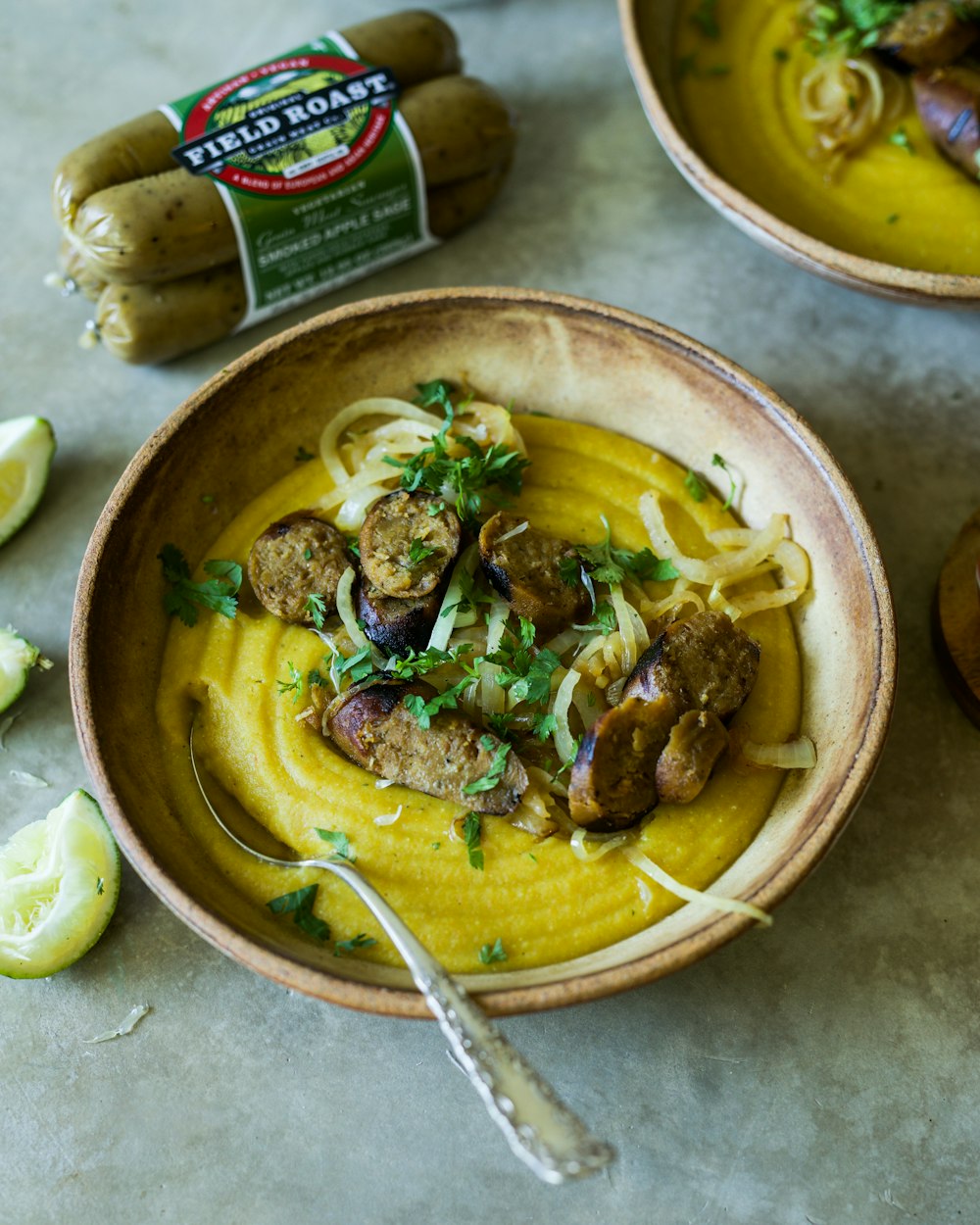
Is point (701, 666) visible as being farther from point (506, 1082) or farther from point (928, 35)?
point (928, 35)

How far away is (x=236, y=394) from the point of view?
4273 mm

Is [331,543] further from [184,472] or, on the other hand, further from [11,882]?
[11,882]

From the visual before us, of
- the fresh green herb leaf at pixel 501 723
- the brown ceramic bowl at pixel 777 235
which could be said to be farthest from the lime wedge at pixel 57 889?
the brown ceramic bowl at pixel 777 235

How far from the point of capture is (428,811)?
3779mm

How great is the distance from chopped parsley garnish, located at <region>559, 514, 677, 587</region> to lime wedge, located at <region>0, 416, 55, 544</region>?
233 cm

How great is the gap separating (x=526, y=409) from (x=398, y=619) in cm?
116

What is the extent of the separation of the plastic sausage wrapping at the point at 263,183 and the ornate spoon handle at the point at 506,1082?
9.09 ft

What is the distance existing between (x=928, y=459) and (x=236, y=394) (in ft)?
9.58

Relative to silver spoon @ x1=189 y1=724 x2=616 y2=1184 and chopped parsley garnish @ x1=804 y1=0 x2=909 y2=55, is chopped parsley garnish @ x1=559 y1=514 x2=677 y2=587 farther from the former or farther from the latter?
chopped parsley garnish @ x1=804 y1=0 x2=909 y2=55

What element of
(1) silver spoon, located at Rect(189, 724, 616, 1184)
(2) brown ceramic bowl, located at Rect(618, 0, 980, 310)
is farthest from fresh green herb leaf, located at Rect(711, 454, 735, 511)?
(1) silver spoon, located at Rect(189, 724, 616, 1184)

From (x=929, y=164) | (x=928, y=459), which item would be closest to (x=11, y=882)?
(x=928, y=459)

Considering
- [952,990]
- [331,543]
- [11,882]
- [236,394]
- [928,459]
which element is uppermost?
[236,394]

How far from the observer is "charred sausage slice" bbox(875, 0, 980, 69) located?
5.24 meters

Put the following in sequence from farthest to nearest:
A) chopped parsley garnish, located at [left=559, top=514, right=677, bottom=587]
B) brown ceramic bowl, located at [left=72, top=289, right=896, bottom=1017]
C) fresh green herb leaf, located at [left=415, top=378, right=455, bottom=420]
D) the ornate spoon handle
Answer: fresh green herb leaf, located at [left=415, top=378, right=455, bottom=420], chopped parsley garnish, located at [left=559, top=514, right=677, bottom=587], brown ceramic bowl, located at [left=72, top=289, right=896, bottom=1017], the ornate spoon handle
